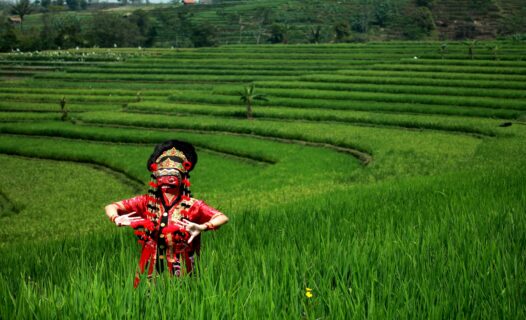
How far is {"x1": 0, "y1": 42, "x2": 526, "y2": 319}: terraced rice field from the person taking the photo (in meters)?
3.70

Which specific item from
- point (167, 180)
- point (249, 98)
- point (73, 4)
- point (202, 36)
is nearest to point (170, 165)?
point (167, 180)

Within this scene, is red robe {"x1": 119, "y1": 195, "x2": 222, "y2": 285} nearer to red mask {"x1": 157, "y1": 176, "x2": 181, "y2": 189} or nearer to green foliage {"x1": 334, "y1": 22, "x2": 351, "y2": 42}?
red mask {"x1": 157, "y1": 176, "x2": 181, "y2": 189}

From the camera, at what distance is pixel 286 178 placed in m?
20.3

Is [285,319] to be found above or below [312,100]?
above

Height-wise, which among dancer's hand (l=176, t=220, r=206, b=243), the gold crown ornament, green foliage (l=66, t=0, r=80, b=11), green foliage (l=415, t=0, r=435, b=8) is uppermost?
green foliage (l=66, t=0, r=80, b=11)

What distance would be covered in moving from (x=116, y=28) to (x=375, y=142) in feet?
243

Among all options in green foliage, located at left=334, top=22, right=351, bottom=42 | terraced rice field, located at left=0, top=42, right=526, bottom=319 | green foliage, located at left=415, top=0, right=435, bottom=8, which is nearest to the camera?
terraced rice field, located at left=0, top=42, right=526, bottom=319

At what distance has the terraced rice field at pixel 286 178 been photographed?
3.70 metres

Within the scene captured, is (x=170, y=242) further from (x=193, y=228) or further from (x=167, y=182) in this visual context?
(x=167, y=182)

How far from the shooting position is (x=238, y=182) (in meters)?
21.2

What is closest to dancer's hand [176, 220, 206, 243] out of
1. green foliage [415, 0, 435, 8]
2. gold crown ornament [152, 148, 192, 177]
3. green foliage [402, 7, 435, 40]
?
gold crown ornament [152, 148, 192, 177]

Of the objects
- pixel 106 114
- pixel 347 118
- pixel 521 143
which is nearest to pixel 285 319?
pixel 521 143

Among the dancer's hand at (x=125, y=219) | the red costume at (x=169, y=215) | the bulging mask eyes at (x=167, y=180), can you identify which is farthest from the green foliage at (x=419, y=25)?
the dancer's hand at (x=125, y=219)

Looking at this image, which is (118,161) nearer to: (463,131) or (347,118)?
(347,118)
